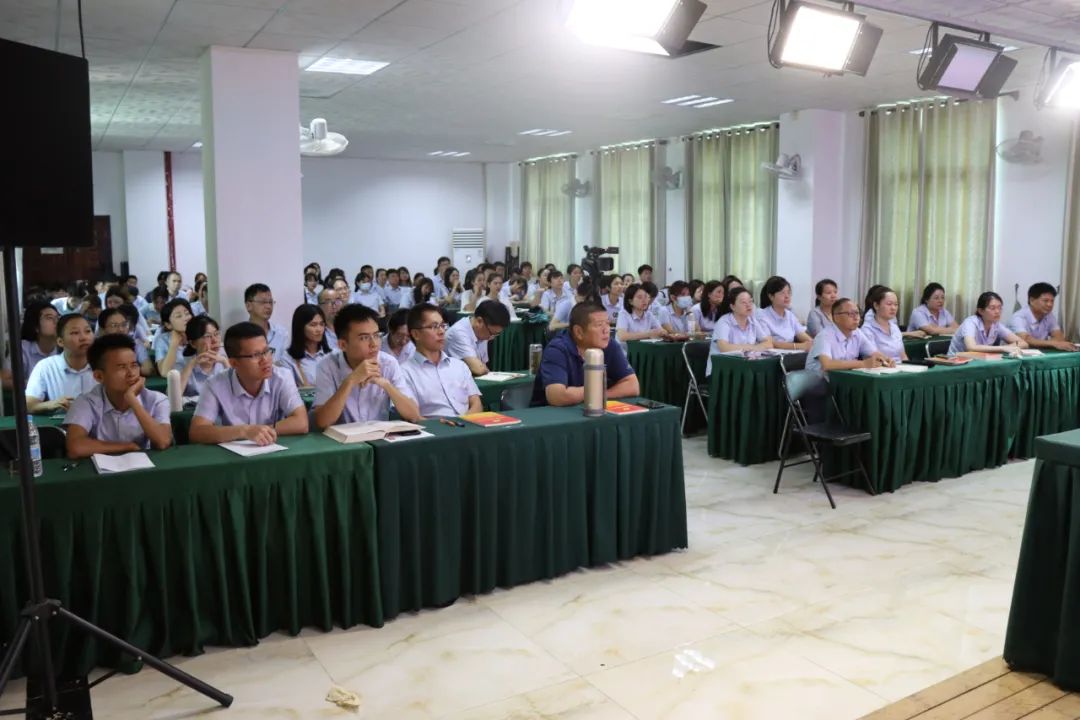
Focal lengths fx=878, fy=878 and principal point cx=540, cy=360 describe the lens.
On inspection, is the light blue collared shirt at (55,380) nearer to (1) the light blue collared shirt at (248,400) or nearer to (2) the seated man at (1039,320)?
(1) the light blue collared shirt at (248,400)

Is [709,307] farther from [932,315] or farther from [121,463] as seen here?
[121,463]

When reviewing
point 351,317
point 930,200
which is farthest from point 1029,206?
point 351,317

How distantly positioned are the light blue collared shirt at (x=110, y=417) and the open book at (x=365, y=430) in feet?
2.11

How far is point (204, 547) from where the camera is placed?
2.96 metres

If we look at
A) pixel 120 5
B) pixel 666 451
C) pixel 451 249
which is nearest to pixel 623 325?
pixel 666 451

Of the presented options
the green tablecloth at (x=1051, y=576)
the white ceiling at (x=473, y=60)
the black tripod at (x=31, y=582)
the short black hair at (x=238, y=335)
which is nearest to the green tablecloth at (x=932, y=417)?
the white ceiling at (x=473, y=60)

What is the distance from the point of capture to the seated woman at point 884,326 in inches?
227

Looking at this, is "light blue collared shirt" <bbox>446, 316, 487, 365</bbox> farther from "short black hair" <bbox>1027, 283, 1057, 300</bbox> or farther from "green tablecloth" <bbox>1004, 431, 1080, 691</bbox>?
"short black hair" <bbox>1027, 283, 1057, 300</bbox>

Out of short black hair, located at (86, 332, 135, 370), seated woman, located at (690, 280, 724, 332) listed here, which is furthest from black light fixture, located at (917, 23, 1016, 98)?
short black hair, located at (86, 332, 135, 370)

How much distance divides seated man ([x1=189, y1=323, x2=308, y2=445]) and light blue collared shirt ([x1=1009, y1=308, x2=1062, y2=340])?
19.4 feet

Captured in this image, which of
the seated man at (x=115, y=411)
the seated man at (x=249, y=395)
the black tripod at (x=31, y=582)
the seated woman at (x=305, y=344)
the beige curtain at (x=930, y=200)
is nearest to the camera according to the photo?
the black tripod at (x=31, y=582)

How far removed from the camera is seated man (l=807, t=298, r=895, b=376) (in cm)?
535

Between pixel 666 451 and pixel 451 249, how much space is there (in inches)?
470

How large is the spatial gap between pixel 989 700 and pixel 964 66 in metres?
4.15
